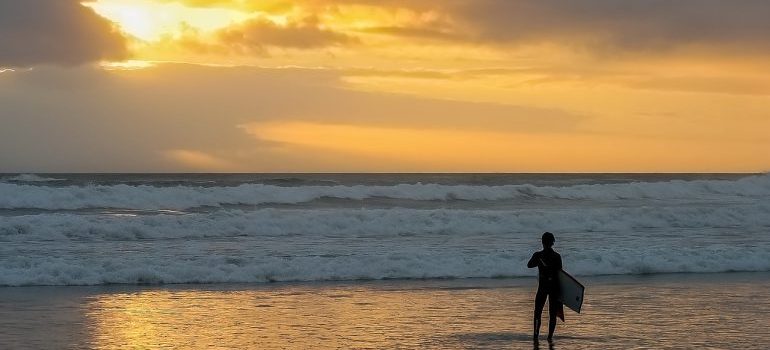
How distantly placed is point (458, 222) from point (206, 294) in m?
13.2

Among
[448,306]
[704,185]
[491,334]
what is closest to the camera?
[491,334]

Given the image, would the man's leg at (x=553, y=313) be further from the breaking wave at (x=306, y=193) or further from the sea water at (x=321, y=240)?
the breaking wave at (x=306, y=193)

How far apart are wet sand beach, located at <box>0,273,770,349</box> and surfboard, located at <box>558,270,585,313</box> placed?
0.48m

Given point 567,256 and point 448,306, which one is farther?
point 567,256

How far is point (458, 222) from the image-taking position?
2864cm

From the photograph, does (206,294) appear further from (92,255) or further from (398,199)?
(398,199)

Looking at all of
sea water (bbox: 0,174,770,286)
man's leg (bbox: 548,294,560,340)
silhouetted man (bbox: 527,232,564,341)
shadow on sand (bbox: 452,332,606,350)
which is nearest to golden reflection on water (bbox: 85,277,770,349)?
shadow on sand (bbox: 452,332,606,350)

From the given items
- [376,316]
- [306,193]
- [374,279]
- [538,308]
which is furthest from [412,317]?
[306,193]

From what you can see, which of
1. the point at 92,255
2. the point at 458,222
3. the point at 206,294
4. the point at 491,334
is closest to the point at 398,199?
the point at 458,222

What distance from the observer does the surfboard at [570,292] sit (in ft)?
40.3

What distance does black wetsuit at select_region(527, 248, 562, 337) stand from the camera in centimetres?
1230

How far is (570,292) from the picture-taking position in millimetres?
12398

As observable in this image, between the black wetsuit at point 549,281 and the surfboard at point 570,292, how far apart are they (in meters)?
0.09

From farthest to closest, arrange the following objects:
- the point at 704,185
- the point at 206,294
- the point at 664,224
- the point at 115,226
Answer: the point at 704,185
the point at 664,224
the point at 115,226
the point at 206,294
